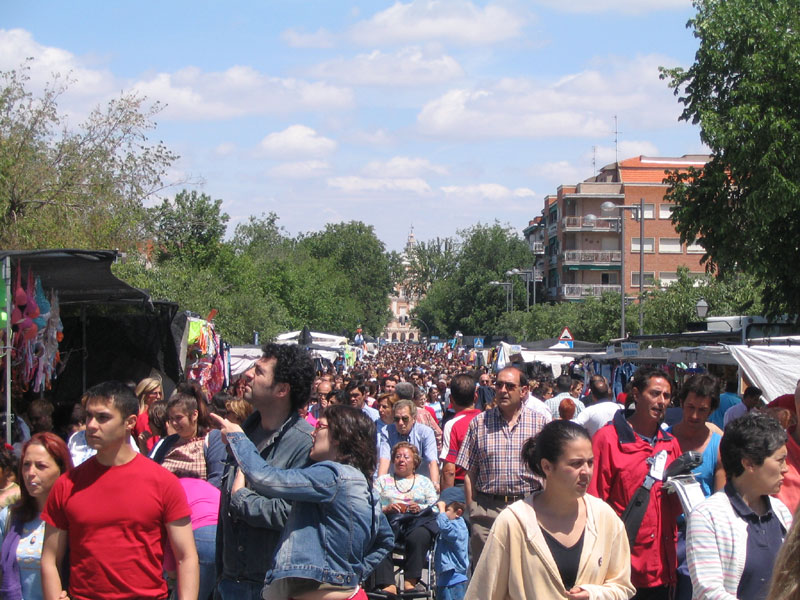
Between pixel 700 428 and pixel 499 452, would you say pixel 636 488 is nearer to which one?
pixel 700 428

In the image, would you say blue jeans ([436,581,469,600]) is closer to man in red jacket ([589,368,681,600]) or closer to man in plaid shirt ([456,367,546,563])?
man in plaid shirt ([456,367,546,563])

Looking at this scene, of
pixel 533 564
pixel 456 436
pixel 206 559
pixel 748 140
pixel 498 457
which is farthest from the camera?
pixel 748 140

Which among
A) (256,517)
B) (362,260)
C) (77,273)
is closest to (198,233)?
(77,273)

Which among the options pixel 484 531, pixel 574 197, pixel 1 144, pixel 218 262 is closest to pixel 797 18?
pixel 1 144

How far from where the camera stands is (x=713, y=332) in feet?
64.2

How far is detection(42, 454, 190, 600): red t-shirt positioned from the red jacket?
94.1 inches

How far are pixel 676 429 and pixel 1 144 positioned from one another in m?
13.7

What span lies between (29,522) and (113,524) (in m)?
1.04

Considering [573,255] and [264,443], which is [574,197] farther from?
[264,443]

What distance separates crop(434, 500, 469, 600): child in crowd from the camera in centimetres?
744

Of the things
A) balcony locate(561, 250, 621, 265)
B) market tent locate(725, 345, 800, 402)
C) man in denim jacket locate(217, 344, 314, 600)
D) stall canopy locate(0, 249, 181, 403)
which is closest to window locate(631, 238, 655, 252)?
balcony locate(561, 250, 621, 265)

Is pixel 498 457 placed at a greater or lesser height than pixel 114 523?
lesser

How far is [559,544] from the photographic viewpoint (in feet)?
12.0

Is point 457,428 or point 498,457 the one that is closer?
point 498,457
